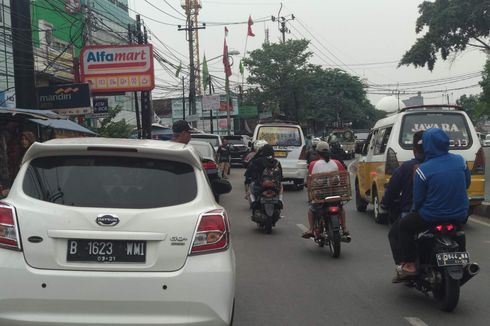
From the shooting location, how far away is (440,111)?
1032 cm

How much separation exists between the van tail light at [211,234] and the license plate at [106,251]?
35 centimetres

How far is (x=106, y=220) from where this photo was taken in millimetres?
3701

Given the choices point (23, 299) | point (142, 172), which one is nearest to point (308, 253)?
point (142, 172)

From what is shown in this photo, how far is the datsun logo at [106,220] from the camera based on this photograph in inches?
146

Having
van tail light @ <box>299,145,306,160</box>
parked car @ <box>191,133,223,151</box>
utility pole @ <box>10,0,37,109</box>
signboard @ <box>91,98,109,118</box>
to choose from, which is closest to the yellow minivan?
utility pole @ <box>10,0,37,109</box>

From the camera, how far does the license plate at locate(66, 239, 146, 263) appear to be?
3.65 metres

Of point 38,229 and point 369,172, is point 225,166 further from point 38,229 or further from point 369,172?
point 38,229

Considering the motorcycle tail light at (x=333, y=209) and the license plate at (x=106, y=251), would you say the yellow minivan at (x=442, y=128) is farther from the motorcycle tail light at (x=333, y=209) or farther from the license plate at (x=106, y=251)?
the license plate at (x=106, y=251)

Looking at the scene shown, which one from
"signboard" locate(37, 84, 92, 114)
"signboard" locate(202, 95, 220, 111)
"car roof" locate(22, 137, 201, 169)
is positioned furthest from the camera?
"signboard" locate(202, 95, 220, 111)

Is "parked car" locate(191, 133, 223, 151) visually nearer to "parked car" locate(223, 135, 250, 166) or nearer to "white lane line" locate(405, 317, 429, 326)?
"parked car" locate(223, 135, 250, 166)

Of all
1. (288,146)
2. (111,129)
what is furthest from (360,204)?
(111,129)

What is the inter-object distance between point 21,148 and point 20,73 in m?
2.02

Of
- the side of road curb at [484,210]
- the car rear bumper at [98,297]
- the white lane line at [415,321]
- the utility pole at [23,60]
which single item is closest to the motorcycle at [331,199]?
the white lane line at [415,321]

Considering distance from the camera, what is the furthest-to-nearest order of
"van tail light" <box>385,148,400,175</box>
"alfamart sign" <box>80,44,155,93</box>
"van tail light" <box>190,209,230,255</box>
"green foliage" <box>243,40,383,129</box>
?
"green foliage" <box>243,40,383,129</box> < "alfamart sign" <box>80,44,155,93</box> < "van tail light" <box>385,148,400,175</box> < "van tail light" <box>190,209,230,255</box>
